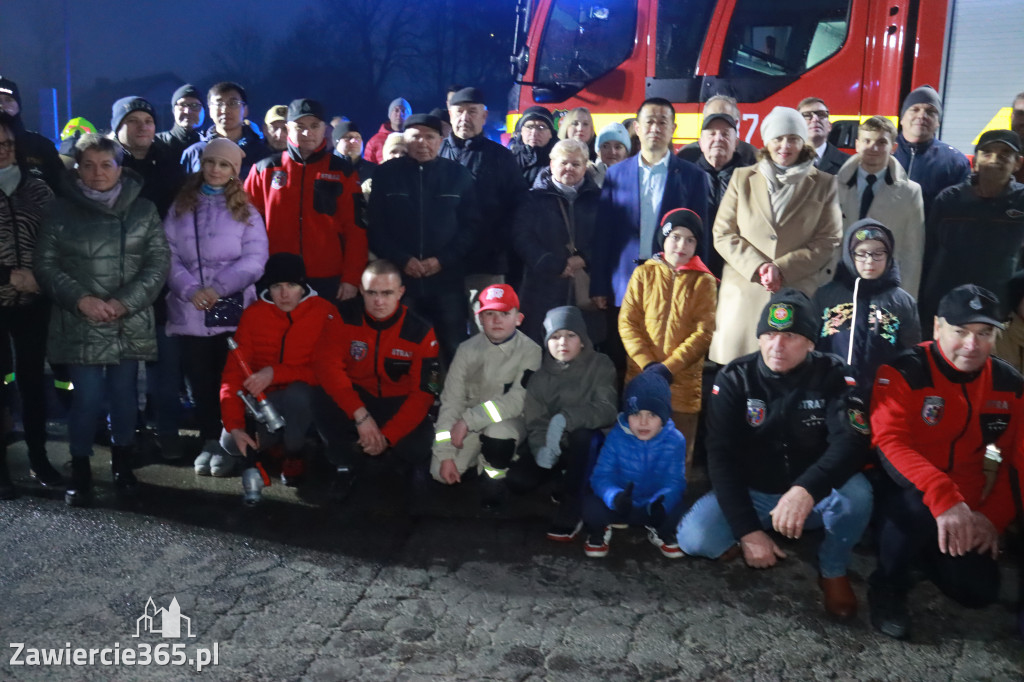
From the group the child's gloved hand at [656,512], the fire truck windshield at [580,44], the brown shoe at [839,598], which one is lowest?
the brown shoe at [839,598]

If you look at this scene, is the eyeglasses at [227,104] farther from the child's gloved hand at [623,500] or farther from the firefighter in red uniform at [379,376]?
the child's gloved hand at [623,500]

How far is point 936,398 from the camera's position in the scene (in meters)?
3.63

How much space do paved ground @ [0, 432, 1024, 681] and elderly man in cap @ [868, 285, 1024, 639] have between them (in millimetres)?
197

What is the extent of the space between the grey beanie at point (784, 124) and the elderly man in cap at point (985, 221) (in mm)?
1077

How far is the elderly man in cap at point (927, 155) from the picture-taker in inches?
230

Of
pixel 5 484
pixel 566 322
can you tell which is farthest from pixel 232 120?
pixel 566 322

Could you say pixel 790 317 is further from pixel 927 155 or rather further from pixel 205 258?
pixel 205 258

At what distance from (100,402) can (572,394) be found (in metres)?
2.68

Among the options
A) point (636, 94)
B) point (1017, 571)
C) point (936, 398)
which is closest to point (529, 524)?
point (936, 398)

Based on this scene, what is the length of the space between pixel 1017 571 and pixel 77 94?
48282 mm

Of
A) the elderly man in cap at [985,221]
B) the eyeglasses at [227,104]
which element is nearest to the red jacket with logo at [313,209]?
the eyeglasses at [227,104]

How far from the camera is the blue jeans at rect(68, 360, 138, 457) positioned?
4715mm

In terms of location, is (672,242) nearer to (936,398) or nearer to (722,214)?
(722,214)

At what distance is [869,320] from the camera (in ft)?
14.9
